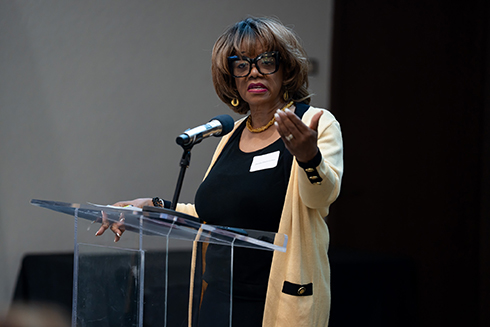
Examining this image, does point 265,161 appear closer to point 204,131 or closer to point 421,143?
point 204,131

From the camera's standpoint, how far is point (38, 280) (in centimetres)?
263

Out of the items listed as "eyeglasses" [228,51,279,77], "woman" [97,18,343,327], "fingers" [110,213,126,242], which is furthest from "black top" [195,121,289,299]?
"fingers" [110,213,126,242]

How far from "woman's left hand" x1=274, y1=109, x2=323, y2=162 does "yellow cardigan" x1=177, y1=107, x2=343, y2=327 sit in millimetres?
97

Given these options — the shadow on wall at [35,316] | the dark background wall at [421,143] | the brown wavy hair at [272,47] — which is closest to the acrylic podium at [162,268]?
the brown wavy hair at [272,47]

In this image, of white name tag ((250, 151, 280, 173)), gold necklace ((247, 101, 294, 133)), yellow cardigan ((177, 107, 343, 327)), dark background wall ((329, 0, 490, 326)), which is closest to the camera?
yellow cardigan ((177, 107, 343, 327))

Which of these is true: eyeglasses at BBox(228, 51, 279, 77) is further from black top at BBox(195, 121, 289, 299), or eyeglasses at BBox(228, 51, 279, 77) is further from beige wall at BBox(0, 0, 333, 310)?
beige wall at BBox(0, 0, 333, 310)

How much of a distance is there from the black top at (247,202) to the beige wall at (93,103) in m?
1.67

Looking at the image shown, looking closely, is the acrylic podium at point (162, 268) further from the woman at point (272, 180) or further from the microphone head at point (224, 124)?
the microphone head at point (224, 124)

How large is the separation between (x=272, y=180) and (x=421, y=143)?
2.00 m

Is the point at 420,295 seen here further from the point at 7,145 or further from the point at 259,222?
the point at 7,145

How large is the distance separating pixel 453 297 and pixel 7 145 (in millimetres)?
2866

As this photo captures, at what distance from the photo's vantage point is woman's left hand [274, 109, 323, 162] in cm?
95

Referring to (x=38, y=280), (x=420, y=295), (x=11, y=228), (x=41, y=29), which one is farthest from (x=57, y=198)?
(x=420, y=295)

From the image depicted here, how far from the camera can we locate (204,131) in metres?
1.03
